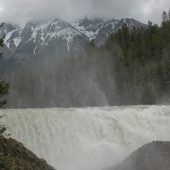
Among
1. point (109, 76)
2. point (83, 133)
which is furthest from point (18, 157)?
point (109, 76)

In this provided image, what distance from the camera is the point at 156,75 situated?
10950 centimetres

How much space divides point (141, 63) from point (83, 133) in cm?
7889

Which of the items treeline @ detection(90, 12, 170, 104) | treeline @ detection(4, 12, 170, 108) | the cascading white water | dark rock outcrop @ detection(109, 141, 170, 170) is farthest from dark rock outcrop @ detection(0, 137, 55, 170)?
treeline @ detection(90, 12, 170, 104)

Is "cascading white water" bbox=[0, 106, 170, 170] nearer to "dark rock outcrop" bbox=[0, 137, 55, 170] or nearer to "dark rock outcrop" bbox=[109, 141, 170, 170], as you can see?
"dark rock outcrop" bbox=[109, 141, 170, 170]

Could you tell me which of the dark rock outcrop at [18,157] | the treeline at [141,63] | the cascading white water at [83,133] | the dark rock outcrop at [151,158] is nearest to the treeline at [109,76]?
the treeline at [141,63]

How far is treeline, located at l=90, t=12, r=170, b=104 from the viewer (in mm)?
104137

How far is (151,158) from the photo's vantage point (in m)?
30.5

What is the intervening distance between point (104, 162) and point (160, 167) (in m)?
13.1

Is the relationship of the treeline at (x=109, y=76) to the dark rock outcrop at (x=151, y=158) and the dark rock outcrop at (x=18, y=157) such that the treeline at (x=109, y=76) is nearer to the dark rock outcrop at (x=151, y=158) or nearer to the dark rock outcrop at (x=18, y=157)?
the dark rock outcrop at (x=151, y=158)

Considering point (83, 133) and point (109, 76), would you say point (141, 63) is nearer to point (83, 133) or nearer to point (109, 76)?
point (109, 76)

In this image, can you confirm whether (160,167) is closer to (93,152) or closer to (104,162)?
(104,162)

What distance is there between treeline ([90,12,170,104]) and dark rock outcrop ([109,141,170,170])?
6789cm

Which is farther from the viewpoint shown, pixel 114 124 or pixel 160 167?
pixel 114 124

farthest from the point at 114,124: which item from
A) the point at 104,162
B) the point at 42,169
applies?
the point at 42,169
